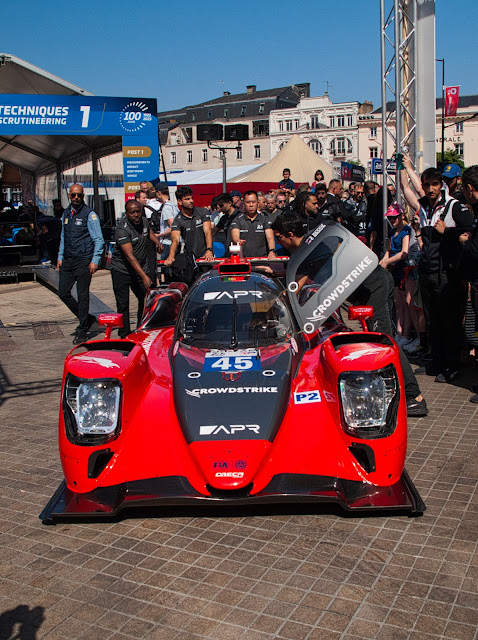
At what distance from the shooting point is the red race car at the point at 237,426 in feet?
13.6

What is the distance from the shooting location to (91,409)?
177 inches

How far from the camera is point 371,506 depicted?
13.5 ft

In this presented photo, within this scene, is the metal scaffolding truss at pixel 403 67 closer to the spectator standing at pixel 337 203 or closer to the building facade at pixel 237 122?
the spectator standing at pixel 337 203

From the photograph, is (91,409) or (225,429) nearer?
(225,429)

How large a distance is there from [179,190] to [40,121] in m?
9.71

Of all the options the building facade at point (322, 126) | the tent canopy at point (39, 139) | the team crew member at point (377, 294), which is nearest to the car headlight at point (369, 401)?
the team crew member at point (377, 294)

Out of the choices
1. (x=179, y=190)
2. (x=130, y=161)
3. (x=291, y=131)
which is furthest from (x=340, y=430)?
(x=291, y=131)

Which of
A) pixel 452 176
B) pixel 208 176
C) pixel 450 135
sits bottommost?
pixel 452 176

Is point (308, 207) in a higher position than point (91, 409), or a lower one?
higher

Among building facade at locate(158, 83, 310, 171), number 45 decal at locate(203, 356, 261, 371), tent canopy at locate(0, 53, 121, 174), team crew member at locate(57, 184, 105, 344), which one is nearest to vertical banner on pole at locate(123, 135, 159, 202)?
tent canopy at locate(0, 53, 121, 174)

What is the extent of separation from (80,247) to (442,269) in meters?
5.03

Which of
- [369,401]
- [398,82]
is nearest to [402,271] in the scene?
[398,82]

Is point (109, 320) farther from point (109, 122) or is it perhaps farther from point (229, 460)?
point (109, 122)

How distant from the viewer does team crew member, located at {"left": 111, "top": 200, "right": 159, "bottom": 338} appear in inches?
356
